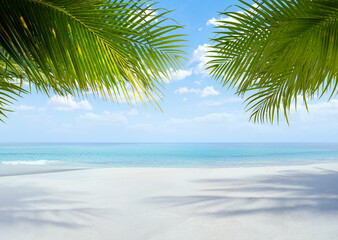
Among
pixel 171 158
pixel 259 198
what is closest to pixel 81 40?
pixel 259 198

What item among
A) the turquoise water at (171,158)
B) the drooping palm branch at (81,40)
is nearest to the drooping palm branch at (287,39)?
the drooping palm branch at (81,40)

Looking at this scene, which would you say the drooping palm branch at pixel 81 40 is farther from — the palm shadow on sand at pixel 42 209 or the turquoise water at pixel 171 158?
the turquoise water at pixel 171 158

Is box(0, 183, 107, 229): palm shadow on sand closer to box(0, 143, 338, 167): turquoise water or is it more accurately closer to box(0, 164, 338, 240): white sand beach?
box(0, 164, 338, 240): white sand beach

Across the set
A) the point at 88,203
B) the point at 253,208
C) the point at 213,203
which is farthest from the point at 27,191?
the point at 253,208

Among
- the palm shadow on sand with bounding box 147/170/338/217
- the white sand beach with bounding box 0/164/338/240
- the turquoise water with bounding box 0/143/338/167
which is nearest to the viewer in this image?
the white sand beach with bounding box 0/164/338/240

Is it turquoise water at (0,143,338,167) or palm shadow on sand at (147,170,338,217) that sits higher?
palm shadow on sand at (147,170,338,217)

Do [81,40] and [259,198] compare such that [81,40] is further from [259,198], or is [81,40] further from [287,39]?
[259,198]

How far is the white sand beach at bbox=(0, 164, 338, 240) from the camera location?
7.72ft

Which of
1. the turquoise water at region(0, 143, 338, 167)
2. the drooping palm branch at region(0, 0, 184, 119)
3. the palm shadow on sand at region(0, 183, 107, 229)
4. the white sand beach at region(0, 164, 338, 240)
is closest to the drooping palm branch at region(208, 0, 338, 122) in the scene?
the drooping palm branch at region(0, 0, 184, 119)

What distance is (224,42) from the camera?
175cm

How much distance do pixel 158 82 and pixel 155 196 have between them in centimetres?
Answer: 275

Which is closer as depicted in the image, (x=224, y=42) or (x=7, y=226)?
(x=224, y=42)

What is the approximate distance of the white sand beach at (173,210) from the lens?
7.72 ft

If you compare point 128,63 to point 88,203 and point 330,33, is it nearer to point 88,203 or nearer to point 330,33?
point 330,33
